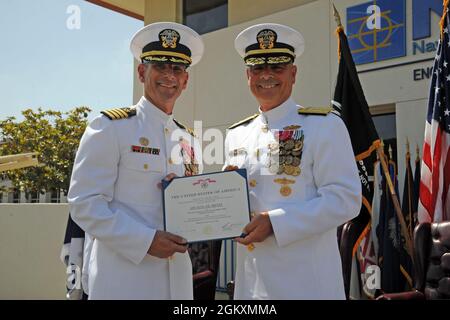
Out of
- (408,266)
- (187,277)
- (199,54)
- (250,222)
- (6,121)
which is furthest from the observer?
(6,121)

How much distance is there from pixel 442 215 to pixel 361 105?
43.0 inches

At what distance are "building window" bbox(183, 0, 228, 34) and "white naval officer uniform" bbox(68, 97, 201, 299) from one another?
5.74 meters

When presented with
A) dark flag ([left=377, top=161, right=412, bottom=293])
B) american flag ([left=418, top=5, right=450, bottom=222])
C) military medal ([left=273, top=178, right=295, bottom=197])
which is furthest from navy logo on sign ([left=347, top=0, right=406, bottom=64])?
military medal ([left=273, top=178, right=295, bottom=197])

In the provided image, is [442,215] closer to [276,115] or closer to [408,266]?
[408,266]

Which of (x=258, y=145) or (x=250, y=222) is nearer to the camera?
(x=250, y=222)

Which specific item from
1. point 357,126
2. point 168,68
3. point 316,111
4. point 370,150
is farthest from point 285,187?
point 357,126

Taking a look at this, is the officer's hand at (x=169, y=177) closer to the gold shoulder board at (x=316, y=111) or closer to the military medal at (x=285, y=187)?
the military medal at (x=285, y=187)

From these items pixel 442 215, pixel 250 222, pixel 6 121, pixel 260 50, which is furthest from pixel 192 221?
pixel 6 121

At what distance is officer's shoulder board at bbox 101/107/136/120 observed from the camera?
89.7 inches

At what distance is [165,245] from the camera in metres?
2.07

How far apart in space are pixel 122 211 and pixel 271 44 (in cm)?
108

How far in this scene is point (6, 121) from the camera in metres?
22.1

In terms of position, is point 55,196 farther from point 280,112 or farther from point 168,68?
point 280,112

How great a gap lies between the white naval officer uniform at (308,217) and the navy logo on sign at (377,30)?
3.30 meters
